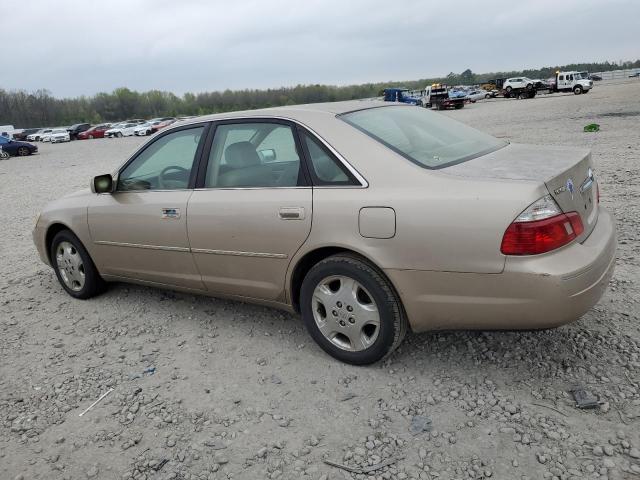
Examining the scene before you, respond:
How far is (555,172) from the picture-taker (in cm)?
278

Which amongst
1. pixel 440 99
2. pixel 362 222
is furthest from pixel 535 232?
pixel 440 99

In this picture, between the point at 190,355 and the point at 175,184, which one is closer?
the point at 190,355

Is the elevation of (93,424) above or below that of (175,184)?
below

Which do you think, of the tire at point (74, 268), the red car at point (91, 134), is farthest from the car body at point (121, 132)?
the tire at point (74, 268)

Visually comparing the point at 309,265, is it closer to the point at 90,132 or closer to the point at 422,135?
the point at 422,135

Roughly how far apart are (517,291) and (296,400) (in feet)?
4.42

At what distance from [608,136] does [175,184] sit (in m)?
12.1

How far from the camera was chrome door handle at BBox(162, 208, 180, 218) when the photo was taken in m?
3.78

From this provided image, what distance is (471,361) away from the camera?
3.19m

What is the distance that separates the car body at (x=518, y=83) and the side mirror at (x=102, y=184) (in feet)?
164

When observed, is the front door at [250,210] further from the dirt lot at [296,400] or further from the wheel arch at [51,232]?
the wheel arch at [51,232]

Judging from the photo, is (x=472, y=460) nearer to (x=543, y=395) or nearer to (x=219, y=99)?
(x=543, y=395)

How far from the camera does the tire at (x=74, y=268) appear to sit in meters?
4.66

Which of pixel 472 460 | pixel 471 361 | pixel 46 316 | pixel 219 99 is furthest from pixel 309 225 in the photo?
pixel 219 99
